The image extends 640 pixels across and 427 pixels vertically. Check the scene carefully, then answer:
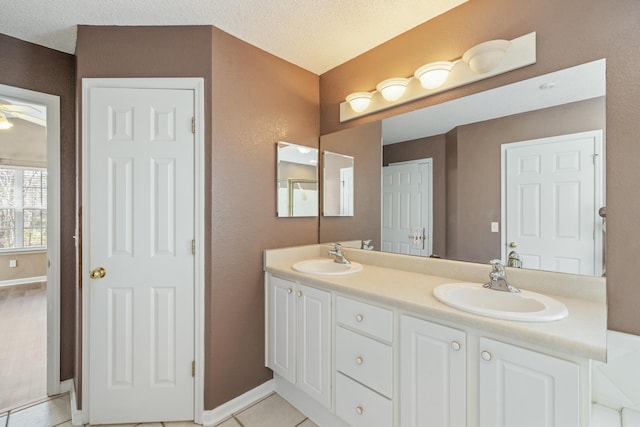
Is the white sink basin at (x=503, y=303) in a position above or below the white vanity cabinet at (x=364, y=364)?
above

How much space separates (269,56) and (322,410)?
2.34m

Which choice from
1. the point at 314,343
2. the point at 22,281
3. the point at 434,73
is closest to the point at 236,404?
the point at 314,343

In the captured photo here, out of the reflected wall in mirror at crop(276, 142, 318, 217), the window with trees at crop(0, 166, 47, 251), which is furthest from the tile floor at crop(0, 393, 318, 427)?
the window with trees at crop(0, 166, 47, 251)

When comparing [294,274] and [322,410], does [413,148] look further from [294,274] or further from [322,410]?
[322,410]

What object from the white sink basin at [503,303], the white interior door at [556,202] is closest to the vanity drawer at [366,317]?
the white sink basin at [503,303]

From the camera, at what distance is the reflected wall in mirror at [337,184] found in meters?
2.24

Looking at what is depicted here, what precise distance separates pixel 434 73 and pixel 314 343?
1.67 m

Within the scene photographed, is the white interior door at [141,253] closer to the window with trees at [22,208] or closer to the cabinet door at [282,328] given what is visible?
the cabinet door at [282,328]

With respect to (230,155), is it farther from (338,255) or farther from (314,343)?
(314,343)

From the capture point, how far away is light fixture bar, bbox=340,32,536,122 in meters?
1.36

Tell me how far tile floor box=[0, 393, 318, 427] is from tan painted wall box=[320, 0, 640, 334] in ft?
5.66

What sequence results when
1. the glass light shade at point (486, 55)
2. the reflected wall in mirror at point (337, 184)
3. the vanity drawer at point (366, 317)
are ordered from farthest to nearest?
the reflected wall in mirror at point (337, 184)
the glass light shade at point (486, 55)
the vanity drawer at point (366, 317)

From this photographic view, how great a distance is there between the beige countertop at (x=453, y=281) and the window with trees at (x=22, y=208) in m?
5.63

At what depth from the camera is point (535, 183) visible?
1347 mm
